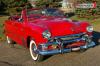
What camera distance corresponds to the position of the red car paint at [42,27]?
27.0 feet

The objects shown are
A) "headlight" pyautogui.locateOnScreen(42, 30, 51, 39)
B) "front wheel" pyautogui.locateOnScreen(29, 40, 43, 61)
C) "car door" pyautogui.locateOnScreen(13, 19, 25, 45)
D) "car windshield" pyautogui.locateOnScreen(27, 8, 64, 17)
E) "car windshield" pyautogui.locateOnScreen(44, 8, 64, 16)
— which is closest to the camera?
"headlight" pyautogui.locateOnScreen(42, 30, 51, 39)

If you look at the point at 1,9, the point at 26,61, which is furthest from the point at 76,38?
the point at 1,9

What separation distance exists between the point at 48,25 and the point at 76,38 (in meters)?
0.92

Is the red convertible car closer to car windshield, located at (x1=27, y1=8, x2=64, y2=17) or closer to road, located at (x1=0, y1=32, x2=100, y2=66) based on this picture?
car windshield, located at (x1=27, y1=8, x2=64, y2=17)

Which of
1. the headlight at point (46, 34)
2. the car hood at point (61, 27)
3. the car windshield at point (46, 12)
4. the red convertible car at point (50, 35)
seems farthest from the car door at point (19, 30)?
the headlight at point (46, 34)

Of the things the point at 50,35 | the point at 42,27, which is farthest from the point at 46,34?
the point at 42,27

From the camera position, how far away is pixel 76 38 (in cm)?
848

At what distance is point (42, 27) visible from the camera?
27.2ft

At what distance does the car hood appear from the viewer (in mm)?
8281

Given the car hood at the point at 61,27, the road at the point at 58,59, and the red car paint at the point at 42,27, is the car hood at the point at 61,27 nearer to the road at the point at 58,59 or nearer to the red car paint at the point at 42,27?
the red car paint at the point at 42,27

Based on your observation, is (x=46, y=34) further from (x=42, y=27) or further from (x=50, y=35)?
(x=42, y=27)

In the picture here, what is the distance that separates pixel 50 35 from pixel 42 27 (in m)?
0.36

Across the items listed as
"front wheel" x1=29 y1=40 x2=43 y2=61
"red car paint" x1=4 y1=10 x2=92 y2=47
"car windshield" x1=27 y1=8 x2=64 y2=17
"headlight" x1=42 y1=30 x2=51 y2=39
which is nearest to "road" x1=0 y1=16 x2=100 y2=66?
"front wheel" x1=29 y1=40 x2=43 y2=61

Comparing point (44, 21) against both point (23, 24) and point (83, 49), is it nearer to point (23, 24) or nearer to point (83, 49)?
point (23, 24)
